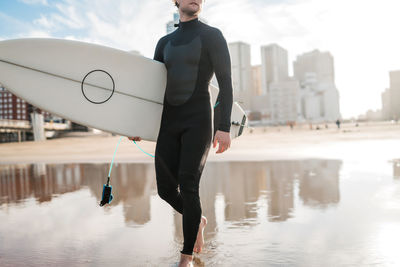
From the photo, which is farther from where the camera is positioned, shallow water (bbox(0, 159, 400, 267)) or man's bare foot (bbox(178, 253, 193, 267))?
shallow water (bbox(0, 159, 400, 267))

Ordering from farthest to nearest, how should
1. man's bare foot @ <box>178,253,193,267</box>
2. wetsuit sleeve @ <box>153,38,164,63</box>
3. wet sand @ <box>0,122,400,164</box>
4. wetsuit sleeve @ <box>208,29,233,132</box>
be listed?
wet sand @ <box>0,122,400,164</box>
wetsuit sleeve @ <box>153,38,164,63</box>
wetsuit sleeve @ <box>208,29,233,132</box>
man's bare foot @ <box>178,253,193,267</box>

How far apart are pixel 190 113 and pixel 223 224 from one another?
4.71 ft

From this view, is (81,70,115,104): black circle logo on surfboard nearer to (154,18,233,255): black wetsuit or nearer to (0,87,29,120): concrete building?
(154,18,233,255): black wetsuit

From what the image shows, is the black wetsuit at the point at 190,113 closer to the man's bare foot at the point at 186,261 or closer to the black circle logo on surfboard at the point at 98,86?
the man's bare foot at the point at 186,261

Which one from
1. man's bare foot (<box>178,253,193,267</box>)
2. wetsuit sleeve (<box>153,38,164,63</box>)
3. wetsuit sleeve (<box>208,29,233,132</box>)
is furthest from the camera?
wetsuit sleeve (<box>153,38,164,63</box>)

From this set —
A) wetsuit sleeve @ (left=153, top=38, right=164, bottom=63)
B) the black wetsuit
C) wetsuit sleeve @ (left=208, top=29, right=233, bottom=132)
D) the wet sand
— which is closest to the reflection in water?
the black wetsuit

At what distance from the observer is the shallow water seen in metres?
2.49

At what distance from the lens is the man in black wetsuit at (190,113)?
2.32 meters

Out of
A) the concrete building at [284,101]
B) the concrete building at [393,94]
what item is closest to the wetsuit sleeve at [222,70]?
the concrete building at [284,101]

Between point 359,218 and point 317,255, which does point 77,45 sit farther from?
point 359,218

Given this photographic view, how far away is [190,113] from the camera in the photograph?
93.6 inches

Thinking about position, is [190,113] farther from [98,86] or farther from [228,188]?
[228,188]

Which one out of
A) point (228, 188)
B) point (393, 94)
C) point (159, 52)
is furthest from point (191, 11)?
point (393, 94)

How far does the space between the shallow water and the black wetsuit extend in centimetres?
48
